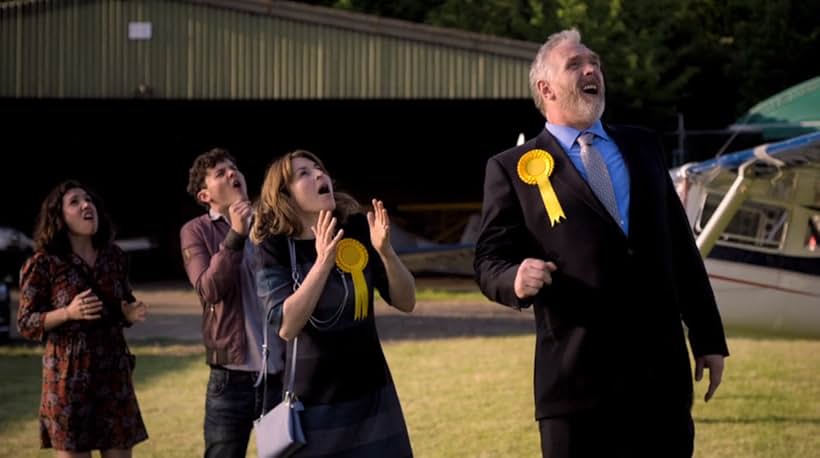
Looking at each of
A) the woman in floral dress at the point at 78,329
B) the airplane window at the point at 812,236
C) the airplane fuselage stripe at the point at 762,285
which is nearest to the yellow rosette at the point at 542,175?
the woman in floral dress at the point at 78,329

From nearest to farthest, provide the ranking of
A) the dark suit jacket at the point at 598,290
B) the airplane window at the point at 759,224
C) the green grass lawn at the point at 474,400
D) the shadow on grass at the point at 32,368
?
the dark suit jacket at the point at 598,290 < the green grass lawn at the point at 474,400 < the shadow on grass at the point at 32,368 < the airplane window at the point at 759,224

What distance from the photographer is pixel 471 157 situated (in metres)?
34.6

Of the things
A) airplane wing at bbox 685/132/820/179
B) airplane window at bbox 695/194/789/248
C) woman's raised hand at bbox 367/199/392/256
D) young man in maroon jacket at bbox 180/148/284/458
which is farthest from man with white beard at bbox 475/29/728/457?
airplane window at bbox 695/194/789/248

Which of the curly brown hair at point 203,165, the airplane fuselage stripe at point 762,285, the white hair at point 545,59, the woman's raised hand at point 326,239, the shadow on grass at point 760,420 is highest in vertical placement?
the white hair at point 545,59

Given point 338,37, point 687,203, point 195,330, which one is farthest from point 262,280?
point 338,37

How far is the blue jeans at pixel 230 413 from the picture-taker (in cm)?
600

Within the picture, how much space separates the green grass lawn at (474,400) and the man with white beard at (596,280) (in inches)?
200

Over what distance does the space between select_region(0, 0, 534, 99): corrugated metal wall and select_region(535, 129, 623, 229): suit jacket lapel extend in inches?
754

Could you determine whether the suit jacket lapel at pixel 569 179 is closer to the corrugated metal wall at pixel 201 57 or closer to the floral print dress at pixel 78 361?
the floral print dress at pixel 78 361

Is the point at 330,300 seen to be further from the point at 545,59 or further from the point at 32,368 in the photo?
the point at 32,368

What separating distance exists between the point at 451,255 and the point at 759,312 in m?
13.6

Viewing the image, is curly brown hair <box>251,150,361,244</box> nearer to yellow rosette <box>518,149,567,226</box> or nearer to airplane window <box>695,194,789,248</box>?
yellow rosette <box>518,149,567,226</box>

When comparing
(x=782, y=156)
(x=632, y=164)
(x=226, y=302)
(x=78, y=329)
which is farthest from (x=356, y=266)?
(x=782, y=156)

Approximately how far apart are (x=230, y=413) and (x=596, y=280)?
260 centimetres
